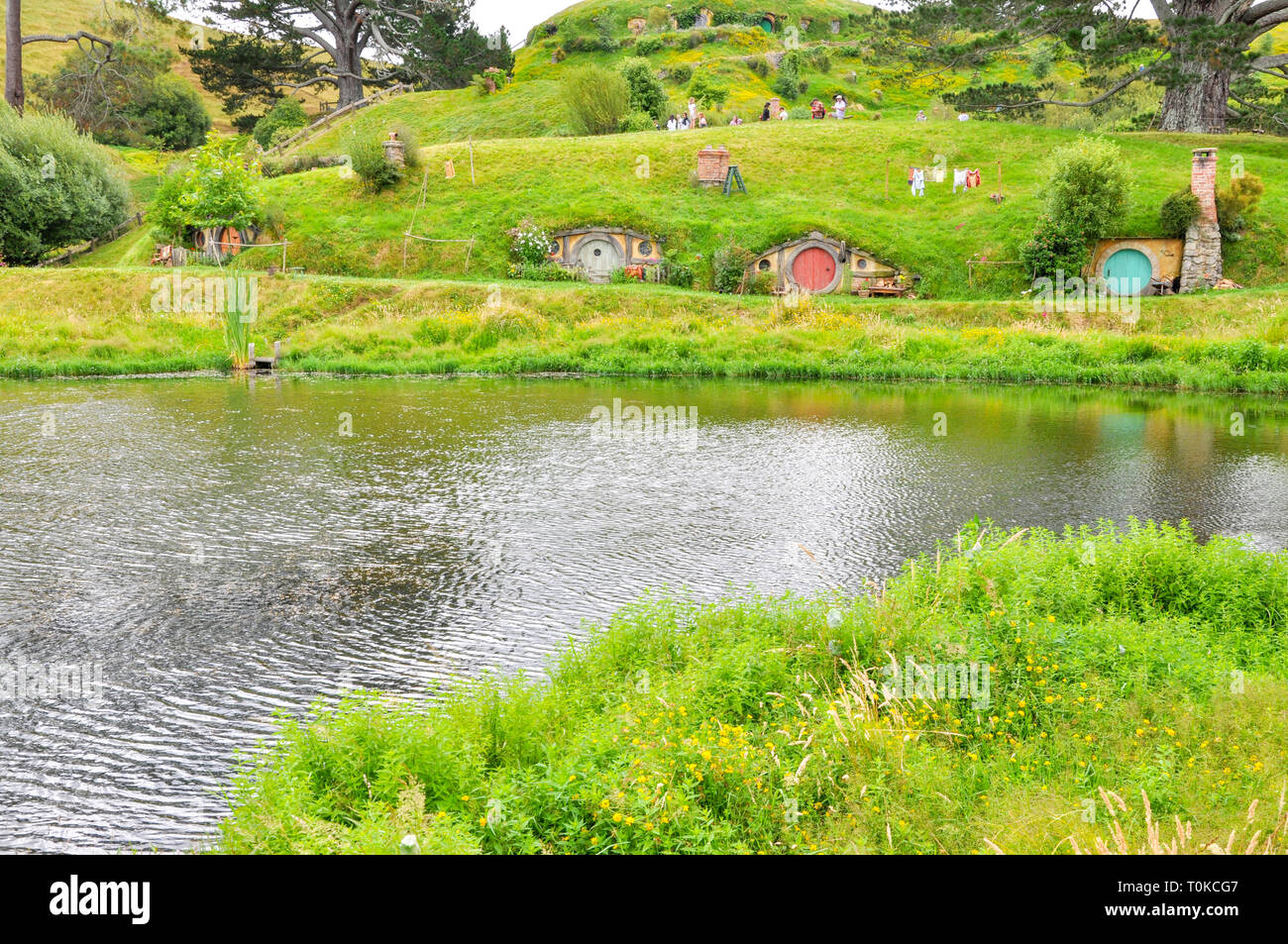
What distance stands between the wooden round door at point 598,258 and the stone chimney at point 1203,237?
92.3 feet

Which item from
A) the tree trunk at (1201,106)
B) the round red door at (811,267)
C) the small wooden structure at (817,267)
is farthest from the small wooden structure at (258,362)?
the tree trunk at (1201,106)

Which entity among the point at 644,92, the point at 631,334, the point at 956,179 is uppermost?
the point at 644,92

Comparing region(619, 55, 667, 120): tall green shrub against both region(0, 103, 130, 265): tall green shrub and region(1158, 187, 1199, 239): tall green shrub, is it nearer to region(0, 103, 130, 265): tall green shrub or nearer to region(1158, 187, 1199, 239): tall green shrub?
region(0, 103, 130, 265): tall green shrub

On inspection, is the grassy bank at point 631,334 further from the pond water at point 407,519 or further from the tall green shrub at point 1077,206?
the tall green shrub at point 1077,206

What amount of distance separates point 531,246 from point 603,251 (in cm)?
388

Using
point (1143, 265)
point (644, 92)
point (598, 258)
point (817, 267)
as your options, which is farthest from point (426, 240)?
point (1143, 265)

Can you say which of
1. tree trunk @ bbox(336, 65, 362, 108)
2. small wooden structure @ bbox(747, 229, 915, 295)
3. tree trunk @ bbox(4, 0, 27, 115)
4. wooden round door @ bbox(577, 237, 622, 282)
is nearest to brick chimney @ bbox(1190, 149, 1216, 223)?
small wooden structure @ bbox(747, 229, 915, 295)

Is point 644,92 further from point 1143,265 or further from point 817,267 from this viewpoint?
point 1143,265

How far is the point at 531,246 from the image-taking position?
53500 millimetres

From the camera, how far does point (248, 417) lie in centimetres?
2862

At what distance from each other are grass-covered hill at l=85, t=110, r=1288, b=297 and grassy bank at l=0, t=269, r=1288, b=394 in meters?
6.63

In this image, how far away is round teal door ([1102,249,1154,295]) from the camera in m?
49.4
